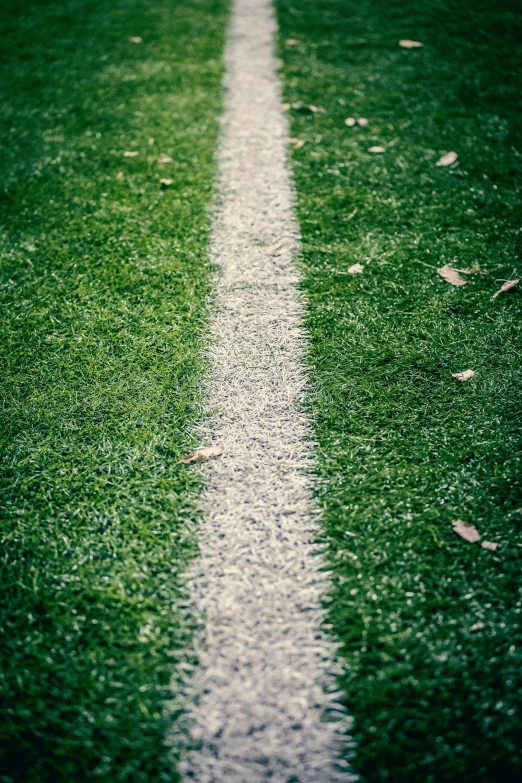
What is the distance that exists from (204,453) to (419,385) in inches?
32.7

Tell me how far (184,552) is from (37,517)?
1.65 ft

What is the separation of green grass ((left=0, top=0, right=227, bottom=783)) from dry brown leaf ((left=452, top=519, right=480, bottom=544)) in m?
0.81

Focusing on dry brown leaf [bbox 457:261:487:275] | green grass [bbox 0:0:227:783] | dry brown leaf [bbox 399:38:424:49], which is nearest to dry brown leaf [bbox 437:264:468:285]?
dry brown leaf [bbox 457:261:487:275]

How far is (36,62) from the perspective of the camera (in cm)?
401

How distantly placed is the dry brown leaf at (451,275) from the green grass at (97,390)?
105 centimetres

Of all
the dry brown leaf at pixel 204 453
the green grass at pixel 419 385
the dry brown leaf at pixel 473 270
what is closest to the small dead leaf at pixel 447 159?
the green grass at pixel 419 385

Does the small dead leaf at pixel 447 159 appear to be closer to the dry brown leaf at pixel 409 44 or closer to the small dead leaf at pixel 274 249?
the small dead leaf at pixel 274 249

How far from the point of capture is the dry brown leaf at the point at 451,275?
242 cm

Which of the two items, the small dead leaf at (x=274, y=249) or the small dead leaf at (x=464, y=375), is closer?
the small dead leaf at (x=464, y=375)

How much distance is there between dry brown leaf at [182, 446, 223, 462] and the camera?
1890mm

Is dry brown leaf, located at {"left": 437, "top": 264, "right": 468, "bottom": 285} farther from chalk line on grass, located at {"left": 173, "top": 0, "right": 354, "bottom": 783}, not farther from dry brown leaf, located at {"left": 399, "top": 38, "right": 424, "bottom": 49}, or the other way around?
dry brown leaf, located at {"left": 399, "top": 38, "right": 424, "bottom": 49}

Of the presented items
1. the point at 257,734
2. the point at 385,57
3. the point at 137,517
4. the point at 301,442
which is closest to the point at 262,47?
the point at 385,57

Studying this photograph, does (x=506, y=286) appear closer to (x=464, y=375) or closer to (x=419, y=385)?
(x=464, y=375)

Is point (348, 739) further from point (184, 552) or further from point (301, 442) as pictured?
point (301, 442)
